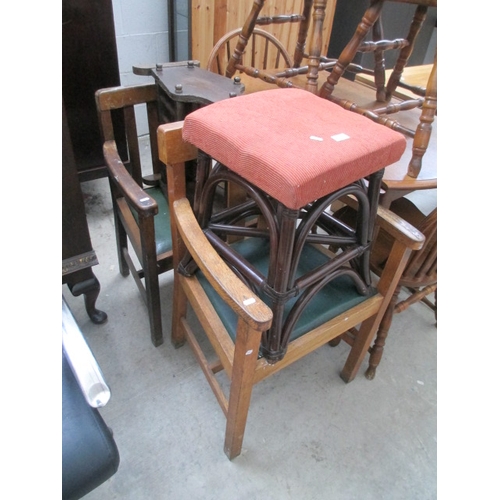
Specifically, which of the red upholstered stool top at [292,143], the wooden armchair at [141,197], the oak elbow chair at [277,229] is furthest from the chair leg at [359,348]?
the wooden armchair at [141,197]

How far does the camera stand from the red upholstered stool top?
0.63m

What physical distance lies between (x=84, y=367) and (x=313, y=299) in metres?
0.57

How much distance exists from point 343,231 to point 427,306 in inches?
36.3

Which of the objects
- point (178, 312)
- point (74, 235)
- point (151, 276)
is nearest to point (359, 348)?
point (178, 312)

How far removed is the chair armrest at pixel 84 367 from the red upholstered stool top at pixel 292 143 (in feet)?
1.42

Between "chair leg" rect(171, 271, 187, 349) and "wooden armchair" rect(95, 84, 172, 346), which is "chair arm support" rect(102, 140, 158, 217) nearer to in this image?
"wooden armchair" rect(95, 84, 172, 346)

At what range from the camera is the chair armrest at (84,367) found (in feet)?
2.04

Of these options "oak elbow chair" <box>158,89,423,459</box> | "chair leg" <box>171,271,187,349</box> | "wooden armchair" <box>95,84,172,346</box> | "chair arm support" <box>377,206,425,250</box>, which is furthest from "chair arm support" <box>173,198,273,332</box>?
"chair arm support" <box>377,206,425,250</box>

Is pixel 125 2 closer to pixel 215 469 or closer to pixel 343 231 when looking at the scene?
pixel 343 231

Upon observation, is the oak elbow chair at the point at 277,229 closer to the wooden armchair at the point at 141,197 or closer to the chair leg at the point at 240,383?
the chair leg at the point at 240,383

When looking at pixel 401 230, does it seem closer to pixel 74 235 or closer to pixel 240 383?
pixel 240 383

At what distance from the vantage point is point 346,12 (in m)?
3.01
